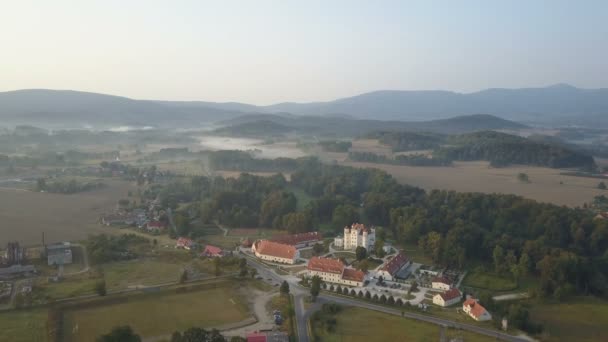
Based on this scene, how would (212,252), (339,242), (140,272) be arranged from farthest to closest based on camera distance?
(339,242), (212,252), (140,272)

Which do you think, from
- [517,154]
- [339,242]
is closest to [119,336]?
[339,242]

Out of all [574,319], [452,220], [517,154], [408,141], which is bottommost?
[574,319]

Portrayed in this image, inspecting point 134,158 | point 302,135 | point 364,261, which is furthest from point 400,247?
point 302,135

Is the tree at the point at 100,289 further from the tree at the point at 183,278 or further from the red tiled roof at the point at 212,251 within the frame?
the red tiled roof at the point at 212,251

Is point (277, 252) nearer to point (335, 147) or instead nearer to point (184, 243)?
point (184, 243)

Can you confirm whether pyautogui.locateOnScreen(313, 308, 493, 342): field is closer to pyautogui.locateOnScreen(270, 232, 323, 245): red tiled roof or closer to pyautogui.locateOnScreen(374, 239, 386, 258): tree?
pyautogui.locateOnScreen(374, 239, 386, 258): tree

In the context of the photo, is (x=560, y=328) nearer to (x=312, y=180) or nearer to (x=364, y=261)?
(x=364, y=261)

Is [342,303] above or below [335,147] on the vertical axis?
below
